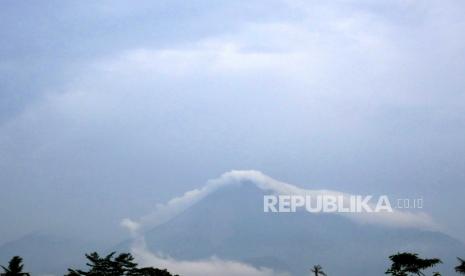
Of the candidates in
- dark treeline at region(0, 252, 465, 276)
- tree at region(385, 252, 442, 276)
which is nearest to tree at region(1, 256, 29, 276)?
dark treeline at region(0, 252, 465, 276)

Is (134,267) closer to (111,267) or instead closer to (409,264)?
(111,267)

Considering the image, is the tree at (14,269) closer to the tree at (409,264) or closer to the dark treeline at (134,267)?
the dark treeline at (134,267)

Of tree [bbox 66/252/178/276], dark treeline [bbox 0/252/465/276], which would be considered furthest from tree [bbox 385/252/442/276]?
tree [bbox 66/252/178/276]

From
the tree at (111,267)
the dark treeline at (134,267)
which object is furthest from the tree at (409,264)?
the tree at (111,267)

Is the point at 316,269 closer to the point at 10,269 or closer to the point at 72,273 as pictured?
the point at 72,273

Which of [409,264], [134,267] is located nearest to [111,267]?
[134,267]

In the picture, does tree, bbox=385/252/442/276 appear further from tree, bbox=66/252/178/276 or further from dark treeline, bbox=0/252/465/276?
tree, bbox=66/252/178/276

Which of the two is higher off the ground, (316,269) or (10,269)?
(316,269)

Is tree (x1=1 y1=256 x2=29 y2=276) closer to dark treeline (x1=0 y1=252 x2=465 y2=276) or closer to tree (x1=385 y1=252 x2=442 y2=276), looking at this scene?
dark treeline (x1=0 y1=252 x2=465 y2=276)

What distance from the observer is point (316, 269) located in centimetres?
7256

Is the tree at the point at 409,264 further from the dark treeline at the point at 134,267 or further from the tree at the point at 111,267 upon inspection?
the tree at the point at 111,267

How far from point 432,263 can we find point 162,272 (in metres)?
31.2

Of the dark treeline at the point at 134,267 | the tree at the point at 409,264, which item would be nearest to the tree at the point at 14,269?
the dark treeline at the point at 134,267

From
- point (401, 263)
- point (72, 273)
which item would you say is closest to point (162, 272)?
point (72, 273)
